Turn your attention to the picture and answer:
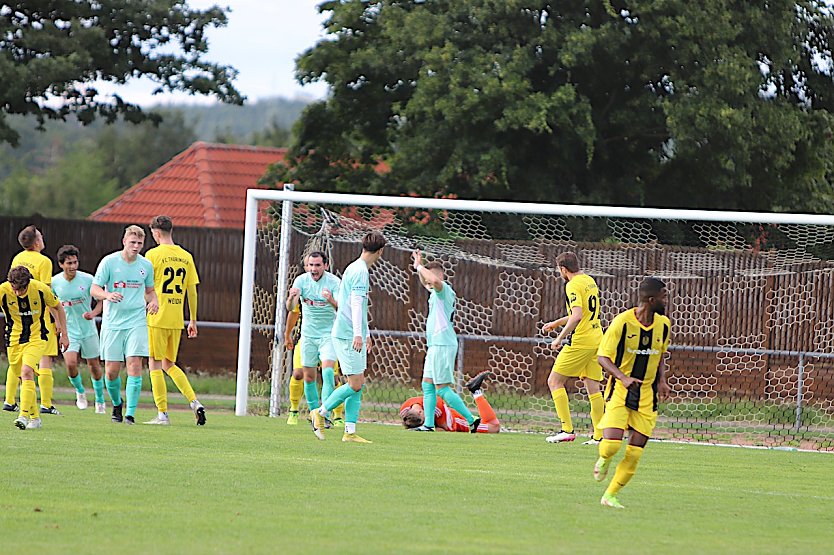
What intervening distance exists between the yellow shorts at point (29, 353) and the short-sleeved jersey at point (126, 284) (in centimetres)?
109

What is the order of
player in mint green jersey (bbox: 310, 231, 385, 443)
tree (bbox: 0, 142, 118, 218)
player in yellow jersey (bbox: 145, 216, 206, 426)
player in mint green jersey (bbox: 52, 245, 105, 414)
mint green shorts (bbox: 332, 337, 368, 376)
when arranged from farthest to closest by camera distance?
tree (bbox: 0, 142, 118, 218) < player in mint green jersey (bbox: 52, 245, 105, 414) < player in yellow jersey (bbox: 145, 216, 206, 426) < mint green shorts (bbox: 332, 337, 368, 376) < player in mint green jersey (bbox: 310, 231, 385, 443)

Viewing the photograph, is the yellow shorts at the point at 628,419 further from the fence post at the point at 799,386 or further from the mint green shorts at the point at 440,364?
the fence post at the point at 799,386

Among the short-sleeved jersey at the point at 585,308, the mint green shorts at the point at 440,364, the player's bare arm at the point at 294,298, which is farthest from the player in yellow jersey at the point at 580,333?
the player's bare arm at the point at 294,298

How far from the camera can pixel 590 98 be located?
88.4 feet

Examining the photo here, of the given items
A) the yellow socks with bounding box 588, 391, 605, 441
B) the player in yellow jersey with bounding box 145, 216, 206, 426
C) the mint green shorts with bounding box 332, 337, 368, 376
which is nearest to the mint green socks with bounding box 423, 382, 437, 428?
the yellow socks with bounding box 588, 391, 605, 441

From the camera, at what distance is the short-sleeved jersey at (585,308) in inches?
587

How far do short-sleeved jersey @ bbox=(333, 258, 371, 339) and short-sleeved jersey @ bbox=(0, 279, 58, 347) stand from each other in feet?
9.39

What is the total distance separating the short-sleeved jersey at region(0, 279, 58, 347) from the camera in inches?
535

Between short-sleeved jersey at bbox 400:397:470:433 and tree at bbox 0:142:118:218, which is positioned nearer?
short-sleeved jersey at bbox 400:397:470:433

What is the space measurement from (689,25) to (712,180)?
3.00 m

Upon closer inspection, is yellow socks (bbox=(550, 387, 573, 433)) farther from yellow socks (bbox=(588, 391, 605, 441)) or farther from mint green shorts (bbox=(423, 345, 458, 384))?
mint green shorts (bbox=(423, 345, 458, 384))

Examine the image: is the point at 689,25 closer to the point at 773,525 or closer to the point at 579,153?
the point at 579,153

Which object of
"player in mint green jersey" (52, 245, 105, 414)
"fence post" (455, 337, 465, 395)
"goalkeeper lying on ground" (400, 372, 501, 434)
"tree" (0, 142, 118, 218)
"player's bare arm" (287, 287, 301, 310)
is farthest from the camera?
"tree" (0, 142, 118, 218)

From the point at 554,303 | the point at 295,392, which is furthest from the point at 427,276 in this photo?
the point at 554,303
